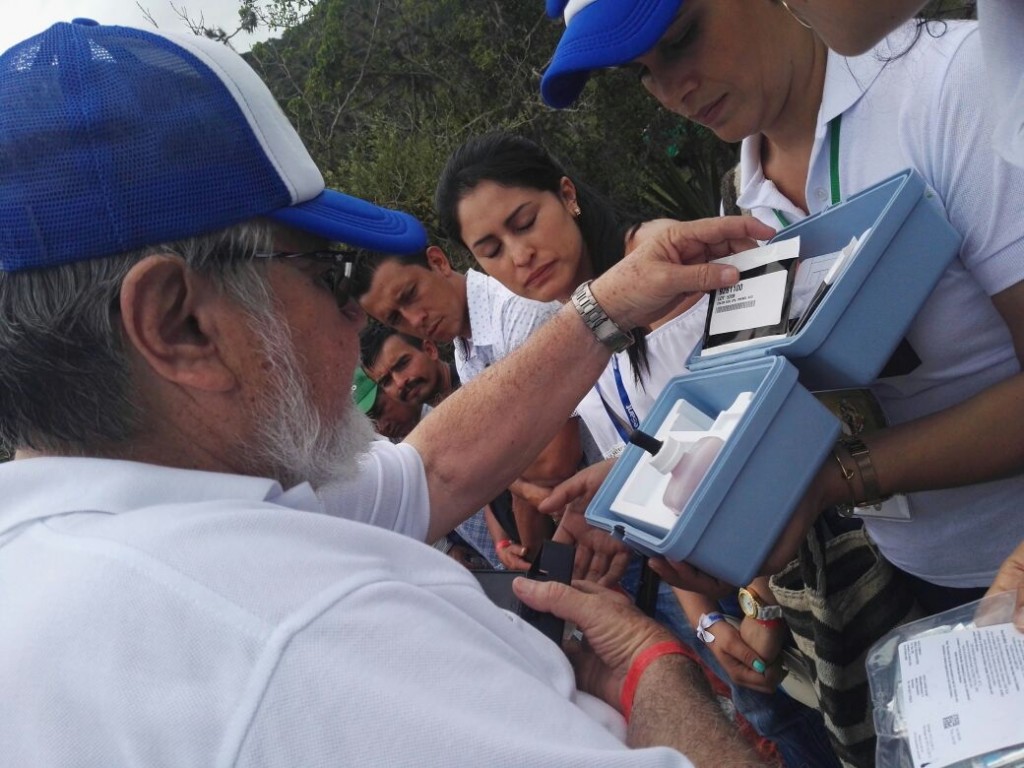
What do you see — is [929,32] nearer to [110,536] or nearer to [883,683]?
[883,683]

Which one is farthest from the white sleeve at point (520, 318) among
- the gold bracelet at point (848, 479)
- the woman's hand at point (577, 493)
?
the gold bracelet at point (848, 479)

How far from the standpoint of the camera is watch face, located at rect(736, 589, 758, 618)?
6.86 ft

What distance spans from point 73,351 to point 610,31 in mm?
1104

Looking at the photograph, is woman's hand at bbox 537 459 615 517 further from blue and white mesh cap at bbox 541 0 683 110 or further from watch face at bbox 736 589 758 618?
blue and white mesh cap at bbox 541 0 683 110

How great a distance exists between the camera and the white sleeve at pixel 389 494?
1660mm

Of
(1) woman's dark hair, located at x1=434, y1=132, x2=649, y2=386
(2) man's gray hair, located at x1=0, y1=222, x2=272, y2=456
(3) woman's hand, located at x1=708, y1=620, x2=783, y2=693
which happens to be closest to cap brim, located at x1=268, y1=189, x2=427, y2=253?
(2) man's gray hair, located at x1=0, y1=222, x2=272, y2=456

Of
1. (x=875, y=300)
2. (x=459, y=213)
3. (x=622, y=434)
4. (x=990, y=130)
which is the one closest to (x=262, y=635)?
(x=875, y=300)

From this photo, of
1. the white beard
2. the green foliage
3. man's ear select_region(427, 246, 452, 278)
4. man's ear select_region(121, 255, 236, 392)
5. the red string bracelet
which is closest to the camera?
man's ear select_region(121, 255, 236, 392)

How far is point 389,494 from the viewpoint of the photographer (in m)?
1.79

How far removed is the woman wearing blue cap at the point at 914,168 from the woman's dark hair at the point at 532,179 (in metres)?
1.08

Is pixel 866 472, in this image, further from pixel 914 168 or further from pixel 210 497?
pixel 210 497

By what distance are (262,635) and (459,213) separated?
7.43 ft

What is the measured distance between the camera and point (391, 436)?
12.8 ft

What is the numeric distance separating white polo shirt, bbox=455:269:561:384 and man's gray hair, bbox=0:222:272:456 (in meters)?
1.94
